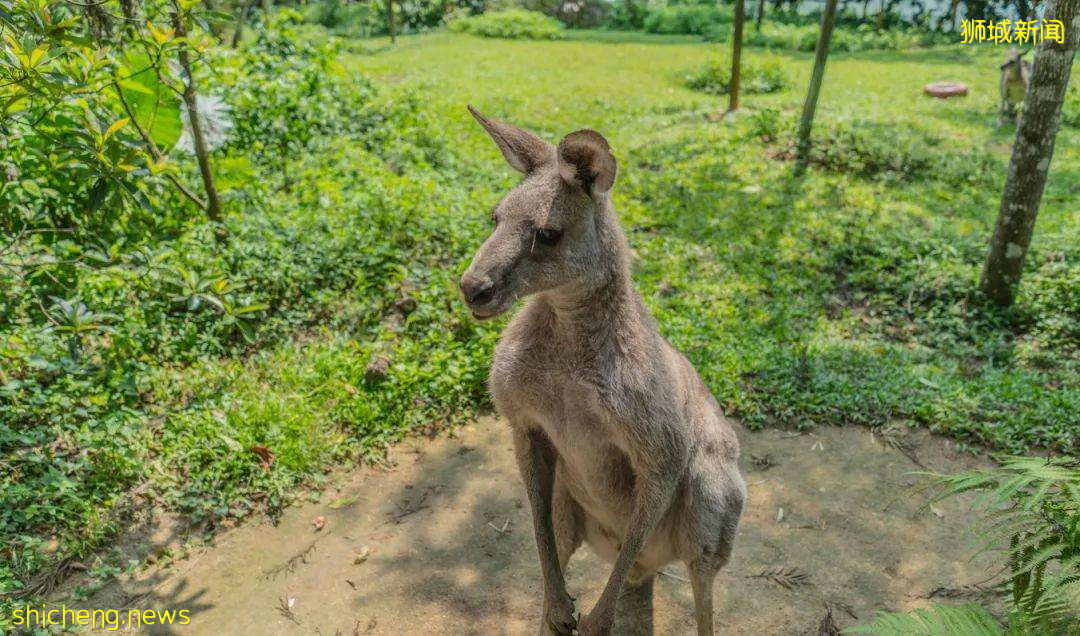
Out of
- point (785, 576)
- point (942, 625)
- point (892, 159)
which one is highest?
point (892, 159)

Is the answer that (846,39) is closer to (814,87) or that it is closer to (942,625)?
(814,87)

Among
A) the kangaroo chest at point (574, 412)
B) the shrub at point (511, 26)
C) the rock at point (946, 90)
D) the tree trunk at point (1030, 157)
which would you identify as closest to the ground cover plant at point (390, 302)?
the tree trunk at point (1030, 157)

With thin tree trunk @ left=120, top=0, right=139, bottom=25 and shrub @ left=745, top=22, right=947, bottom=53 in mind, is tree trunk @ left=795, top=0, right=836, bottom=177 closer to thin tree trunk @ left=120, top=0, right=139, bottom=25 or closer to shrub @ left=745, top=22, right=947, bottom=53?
thin tree trunk @ left=120, top=0, right=139, bottom=25

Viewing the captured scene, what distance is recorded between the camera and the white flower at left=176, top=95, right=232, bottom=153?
649cm

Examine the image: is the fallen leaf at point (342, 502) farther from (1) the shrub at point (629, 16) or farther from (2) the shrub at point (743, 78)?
(1) the shrub at point (629, 16)

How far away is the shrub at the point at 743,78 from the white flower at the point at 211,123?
26.0ft

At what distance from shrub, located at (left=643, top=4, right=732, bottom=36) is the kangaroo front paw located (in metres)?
18.3

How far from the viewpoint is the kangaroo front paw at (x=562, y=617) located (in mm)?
2979

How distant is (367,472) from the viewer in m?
4.26

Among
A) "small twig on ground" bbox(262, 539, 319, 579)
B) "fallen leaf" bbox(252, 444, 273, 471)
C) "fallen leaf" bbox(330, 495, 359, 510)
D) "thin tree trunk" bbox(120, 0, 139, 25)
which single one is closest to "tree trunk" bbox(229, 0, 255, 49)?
"thin tree trunk" bbox(120, 0, 139, 25)

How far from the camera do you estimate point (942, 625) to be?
2.60 metres

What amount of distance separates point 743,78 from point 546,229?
11.1 meters

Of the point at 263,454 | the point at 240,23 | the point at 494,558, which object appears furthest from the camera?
the point at 240,23

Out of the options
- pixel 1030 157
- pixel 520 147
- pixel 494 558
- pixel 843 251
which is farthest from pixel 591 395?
pixel 843 251
